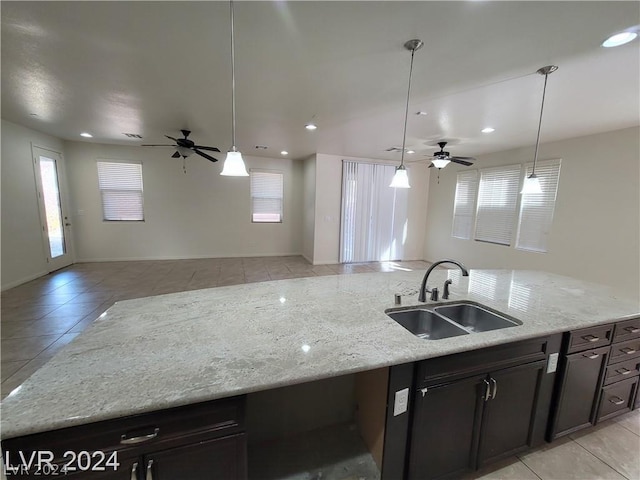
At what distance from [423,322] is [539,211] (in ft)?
15.2

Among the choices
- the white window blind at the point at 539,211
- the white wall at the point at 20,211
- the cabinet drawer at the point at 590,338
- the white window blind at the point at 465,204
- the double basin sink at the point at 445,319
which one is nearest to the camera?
the cabinet drawer at the point at 590,338

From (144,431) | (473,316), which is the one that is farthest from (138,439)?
(473,316)

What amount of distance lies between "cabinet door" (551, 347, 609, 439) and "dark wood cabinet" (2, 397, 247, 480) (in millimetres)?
1945

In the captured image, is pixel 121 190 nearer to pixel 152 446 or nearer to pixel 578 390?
pixel 152 446

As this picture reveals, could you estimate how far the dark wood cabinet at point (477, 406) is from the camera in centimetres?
132

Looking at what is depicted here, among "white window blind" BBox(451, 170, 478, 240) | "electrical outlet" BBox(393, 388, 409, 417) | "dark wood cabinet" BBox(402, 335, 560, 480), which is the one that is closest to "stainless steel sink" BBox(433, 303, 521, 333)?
"dark wood cabinet" BBox(402, 335, 560, 480)

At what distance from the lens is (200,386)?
964 mm

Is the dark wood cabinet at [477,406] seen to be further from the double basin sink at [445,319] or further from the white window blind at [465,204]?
the white window blind at [465,204]

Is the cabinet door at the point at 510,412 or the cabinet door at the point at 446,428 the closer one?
the cabinet door at the point at 446,428

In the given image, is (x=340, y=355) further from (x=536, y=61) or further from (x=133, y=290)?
(x=133, y=290)

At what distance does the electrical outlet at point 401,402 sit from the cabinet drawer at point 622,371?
1.62m

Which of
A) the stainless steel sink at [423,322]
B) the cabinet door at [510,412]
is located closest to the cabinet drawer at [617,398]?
the cabinet door at [510,412]

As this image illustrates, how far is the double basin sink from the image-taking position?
1716 mm

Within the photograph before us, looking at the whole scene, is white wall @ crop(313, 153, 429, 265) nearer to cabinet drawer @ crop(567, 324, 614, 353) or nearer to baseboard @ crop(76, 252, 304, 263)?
baseboard @ crop(76, 252, 304, 263)
